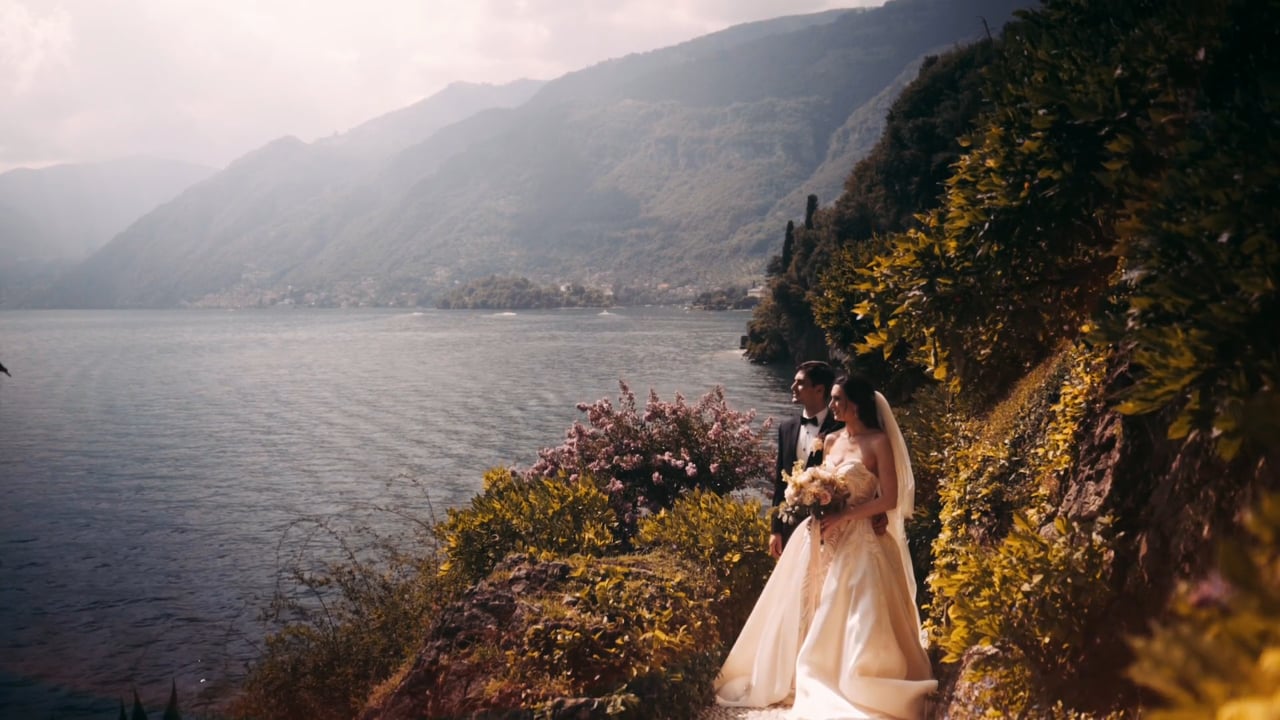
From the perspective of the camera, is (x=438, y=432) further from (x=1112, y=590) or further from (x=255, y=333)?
(x=255, y=333)

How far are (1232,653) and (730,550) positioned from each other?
747cm

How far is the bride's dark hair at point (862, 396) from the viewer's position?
685 cm

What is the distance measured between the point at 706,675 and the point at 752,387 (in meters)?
41.3

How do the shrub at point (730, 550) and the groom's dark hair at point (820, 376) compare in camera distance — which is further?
the shrub at point (730, 550)

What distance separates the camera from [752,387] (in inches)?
1906

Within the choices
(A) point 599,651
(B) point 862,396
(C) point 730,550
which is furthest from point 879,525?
(A) point 599,651

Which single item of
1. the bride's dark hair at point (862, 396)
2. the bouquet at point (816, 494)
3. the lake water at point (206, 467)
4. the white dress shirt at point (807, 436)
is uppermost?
the bride's dark hair at point (862, 396)

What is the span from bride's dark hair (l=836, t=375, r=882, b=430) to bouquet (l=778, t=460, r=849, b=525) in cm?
55

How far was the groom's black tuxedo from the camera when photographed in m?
7.75

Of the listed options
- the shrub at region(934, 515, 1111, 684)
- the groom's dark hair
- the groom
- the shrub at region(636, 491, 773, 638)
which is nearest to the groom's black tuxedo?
the groom

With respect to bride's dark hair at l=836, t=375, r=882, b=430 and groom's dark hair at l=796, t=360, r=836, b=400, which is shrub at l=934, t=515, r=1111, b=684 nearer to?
bride's dark hair at l=836, t=375, r=882, b=430

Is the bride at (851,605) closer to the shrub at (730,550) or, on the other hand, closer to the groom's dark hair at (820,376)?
the groom's dark hair at (820,376)

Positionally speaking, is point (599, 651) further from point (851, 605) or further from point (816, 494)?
point (816, 494)

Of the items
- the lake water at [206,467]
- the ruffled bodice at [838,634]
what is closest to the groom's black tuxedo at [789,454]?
the ruffled bodice at [838,634]
